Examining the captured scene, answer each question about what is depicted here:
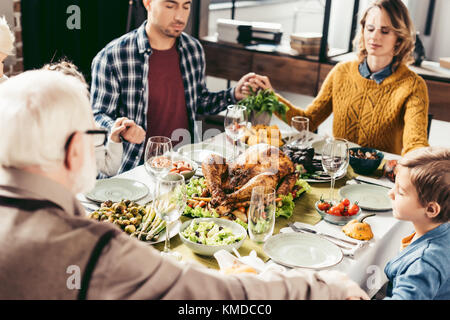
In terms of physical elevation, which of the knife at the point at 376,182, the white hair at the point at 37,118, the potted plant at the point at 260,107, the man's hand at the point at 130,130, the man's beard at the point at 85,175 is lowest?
the knife at the point at 376,182

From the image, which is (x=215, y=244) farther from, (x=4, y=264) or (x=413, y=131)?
(x=413, y=131)

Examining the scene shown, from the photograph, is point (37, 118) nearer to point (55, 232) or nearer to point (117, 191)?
point (55, 232)

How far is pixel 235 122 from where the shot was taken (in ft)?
7.18

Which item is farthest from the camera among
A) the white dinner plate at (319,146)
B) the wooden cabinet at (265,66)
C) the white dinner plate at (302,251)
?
the wooden cabinet at (265,66)

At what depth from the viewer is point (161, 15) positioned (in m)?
2.61

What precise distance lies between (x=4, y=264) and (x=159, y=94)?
203 cm

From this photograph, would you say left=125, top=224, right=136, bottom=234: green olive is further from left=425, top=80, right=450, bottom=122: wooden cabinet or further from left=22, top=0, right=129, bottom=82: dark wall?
left=425, top=80, right=450, bottom=122: wooden cabinet

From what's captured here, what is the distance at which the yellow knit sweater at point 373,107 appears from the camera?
2.58 m

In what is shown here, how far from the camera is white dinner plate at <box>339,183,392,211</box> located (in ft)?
6.27

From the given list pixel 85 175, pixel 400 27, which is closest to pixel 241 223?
pixel 85 175

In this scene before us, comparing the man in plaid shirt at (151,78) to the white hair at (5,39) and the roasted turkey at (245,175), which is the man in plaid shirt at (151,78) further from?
the roasted turkey at (245,175)

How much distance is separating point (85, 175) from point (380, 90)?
2064 mm

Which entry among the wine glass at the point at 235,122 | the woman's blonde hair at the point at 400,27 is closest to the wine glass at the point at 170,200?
the wine glass at the point at 235,122

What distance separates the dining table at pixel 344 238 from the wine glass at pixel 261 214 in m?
0.05
